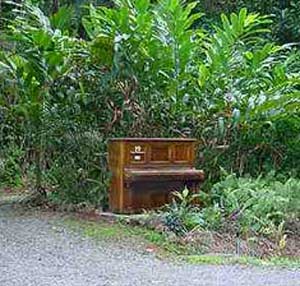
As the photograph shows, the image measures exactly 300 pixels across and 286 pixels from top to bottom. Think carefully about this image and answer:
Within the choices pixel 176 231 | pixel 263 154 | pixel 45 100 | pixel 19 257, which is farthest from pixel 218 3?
pixel 19 257

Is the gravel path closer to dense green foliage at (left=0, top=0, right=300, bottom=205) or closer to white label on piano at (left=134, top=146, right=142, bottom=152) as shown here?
white label on piano at (left=134, top=146, right=142, bottom=152)

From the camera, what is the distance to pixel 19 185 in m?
11.1

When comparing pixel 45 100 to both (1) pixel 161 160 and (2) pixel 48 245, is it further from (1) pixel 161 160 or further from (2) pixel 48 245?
(2) pixel 48 245

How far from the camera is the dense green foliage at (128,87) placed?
8.26 meters

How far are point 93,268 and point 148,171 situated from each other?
244cm

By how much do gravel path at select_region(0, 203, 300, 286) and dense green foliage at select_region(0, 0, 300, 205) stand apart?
5.66 feet

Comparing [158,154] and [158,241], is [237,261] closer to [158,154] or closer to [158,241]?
[158,241]

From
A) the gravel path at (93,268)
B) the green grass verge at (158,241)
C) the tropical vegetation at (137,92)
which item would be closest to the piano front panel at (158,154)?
the tropical vegetation at (137,92)

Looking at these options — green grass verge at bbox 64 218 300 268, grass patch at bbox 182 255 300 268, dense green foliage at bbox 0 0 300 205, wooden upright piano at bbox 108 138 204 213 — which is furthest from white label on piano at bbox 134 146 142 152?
grass patch at bbox 182 255 300 268

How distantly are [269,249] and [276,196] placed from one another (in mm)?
867

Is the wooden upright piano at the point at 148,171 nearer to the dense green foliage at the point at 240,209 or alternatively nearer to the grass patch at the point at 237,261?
the dense green foliage at the point at 240,209

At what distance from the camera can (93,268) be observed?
566cm

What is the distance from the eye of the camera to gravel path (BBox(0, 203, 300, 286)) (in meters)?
5.26

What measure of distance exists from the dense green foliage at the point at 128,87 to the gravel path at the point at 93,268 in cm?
173
